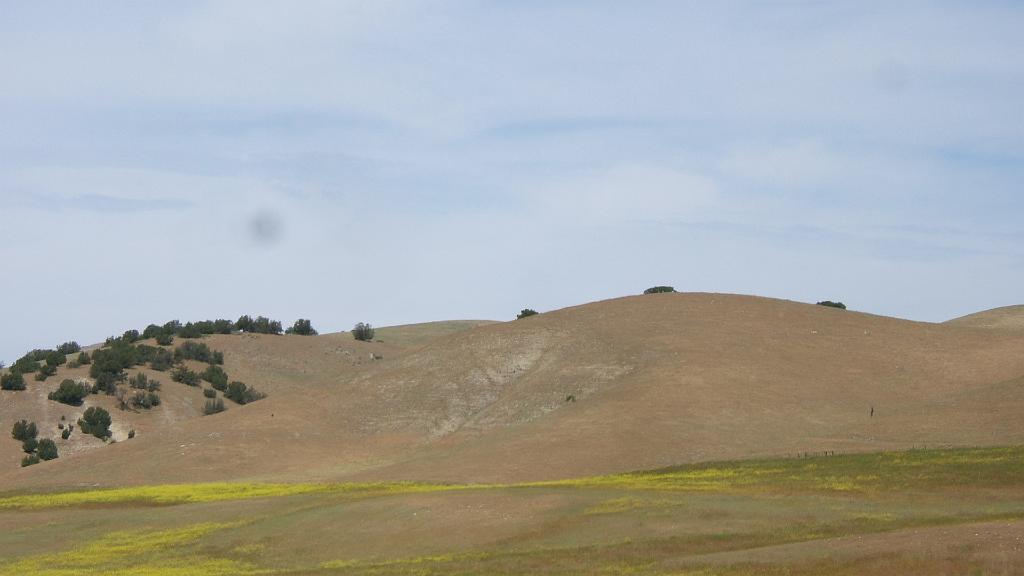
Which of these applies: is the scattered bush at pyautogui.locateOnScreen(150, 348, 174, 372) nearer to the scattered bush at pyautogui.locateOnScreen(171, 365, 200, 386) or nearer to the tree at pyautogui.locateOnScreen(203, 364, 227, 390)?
the scattered bush at pyautogui.locateOnScreen(171, 365, 200, 386)

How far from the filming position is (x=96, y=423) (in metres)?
98.9

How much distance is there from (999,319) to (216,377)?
255 ft

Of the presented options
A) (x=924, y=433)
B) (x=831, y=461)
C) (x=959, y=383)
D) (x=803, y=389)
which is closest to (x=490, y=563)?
(x=831, y=461)

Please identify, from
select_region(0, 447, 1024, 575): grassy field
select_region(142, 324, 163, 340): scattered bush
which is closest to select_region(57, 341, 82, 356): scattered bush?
select_region(142, 324, 163, 340): scattered bush

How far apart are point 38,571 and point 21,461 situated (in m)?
51.3

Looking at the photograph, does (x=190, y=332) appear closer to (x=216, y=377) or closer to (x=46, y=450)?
(x=216, y=377)

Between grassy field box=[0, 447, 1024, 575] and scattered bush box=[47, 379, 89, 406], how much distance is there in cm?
4603

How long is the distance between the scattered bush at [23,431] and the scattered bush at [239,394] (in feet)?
67.8

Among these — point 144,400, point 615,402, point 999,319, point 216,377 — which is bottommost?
point 615,402

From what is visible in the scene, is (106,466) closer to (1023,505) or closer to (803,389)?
(803,389)

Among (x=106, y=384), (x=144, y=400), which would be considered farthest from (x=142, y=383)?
(x=144, y=400)

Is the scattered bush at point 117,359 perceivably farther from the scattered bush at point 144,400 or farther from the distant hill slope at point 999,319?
the distant hill slope at point 999,319

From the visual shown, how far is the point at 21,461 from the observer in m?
89.8

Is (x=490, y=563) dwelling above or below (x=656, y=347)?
below
